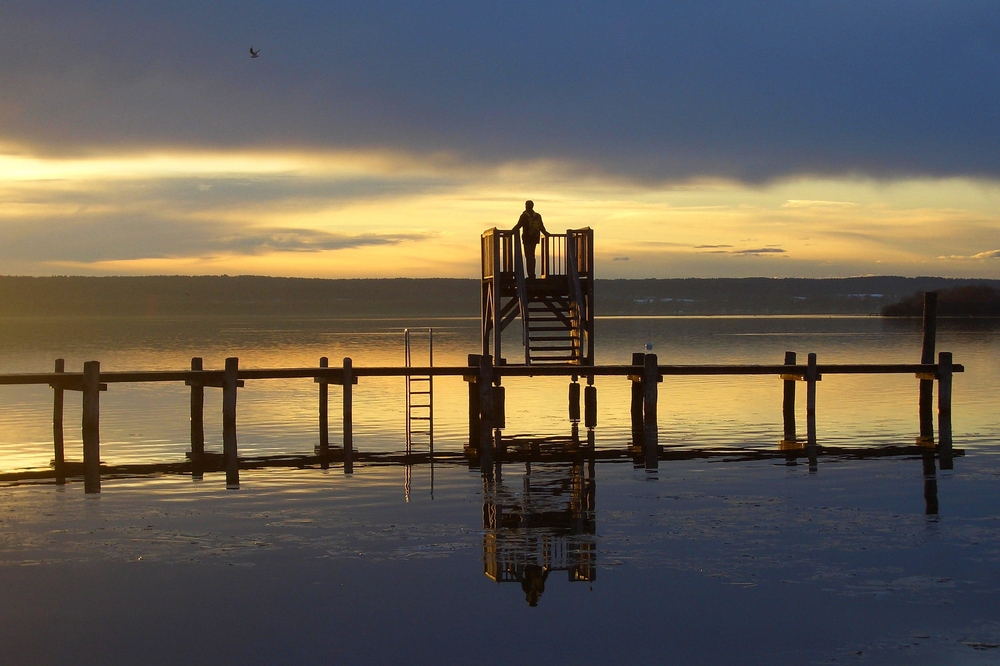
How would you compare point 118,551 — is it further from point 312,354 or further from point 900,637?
point 312,354

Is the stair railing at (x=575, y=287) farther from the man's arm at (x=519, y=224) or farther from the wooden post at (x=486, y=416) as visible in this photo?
the wooden post at (x=486, y=416)

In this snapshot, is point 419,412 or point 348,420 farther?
point 419,412

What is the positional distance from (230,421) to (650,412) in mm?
9654

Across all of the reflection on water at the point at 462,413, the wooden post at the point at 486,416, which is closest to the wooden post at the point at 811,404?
the reflection on water at the point at 462,413

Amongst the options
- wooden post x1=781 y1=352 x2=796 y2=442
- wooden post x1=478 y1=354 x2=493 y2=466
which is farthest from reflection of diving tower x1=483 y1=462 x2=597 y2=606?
wooden post x1=781 y1=352 x2=796 y2=442

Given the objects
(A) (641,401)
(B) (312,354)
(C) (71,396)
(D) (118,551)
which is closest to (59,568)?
(D) (118,551)

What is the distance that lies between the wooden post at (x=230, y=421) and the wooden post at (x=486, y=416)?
5.14m

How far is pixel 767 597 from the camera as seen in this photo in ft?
43.8

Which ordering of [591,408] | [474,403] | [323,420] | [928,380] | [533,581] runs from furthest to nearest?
1. [591,408]
2. [928,380]
3. [474,403]
4. [323,420]
5. [533,581]

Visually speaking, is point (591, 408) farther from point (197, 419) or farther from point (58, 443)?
point (58, 443)

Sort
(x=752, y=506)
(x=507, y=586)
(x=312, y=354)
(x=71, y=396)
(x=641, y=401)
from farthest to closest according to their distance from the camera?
(x=312, y=354), (x=71, y=396), (x=641, y=401), (x=752, y=506), (x=507, y=586)

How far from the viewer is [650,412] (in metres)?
26.9

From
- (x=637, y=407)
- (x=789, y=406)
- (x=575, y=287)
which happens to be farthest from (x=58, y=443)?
(x=789, y=406)

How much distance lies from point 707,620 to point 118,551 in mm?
8347
